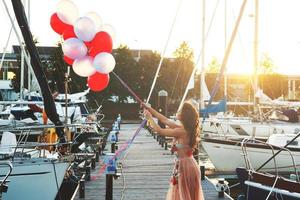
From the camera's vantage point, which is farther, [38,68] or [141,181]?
[141,181]

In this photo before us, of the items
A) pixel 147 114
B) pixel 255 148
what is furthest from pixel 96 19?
pixel 255 148

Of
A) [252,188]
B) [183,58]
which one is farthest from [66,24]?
[183,58]

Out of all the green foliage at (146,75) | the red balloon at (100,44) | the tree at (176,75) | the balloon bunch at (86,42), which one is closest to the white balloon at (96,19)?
the balloon bunch at (86,42)

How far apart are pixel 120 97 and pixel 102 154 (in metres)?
34.9

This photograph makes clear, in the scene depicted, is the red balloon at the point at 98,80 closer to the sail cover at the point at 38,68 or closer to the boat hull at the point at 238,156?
the sail cover at the point at 38,68

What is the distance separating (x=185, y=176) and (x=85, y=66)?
2.81 metres

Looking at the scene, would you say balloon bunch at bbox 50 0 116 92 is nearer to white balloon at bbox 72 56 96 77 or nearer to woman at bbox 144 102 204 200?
white balloon at bbox 72 56 96 77

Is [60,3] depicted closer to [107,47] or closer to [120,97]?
[107,47]

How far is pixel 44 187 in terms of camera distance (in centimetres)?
1016

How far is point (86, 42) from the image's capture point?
8703 millimetres

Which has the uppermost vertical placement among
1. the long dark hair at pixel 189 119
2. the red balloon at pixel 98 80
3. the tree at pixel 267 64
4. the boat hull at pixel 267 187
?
the tree at pixel 267 64

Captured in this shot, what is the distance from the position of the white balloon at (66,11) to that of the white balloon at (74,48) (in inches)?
23.0

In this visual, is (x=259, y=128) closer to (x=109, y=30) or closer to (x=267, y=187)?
(x=267, y=187)

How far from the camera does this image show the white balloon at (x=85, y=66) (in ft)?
28.3
